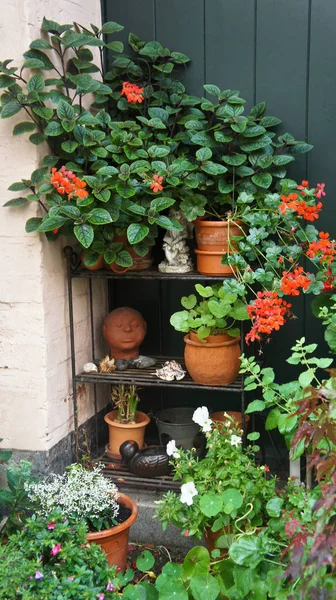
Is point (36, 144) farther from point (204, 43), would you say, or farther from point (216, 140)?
point (204, 43)

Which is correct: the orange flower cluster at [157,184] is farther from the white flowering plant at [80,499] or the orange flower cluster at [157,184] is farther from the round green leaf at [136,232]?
the white flowering plant at [80,499]

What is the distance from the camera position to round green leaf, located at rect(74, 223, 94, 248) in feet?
7.06

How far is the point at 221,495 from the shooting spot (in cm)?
198

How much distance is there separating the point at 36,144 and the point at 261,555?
1.45m

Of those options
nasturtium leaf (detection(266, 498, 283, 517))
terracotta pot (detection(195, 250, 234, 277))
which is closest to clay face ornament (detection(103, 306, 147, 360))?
terracotta pot (detection(195, 250, 234, 277))

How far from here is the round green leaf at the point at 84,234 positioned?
215 cm

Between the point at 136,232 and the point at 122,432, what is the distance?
0.84 meters

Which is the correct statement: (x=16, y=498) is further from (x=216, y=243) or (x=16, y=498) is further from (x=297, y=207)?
(x=297, y=207)

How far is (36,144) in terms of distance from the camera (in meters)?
2.23

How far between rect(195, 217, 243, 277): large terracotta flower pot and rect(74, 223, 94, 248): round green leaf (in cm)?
41

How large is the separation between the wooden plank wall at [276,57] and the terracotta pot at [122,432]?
0.57 metres

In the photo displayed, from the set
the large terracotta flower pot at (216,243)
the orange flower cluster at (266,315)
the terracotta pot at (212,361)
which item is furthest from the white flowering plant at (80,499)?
the large terracotta flower pot at (216,243)

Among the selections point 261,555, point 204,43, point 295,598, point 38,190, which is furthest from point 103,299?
point 295,598

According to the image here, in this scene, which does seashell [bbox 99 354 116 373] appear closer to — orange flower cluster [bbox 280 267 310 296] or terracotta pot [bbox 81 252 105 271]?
terracotta pot [bbox 81 252 105 271]
